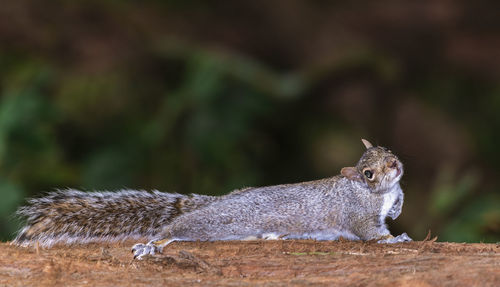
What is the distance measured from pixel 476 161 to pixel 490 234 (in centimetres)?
267

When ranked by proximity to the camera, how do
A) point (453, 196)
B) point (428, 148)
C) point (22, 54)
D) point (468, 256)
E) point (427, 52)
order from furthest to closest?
point (427, 52) < point (428, 148) < point (22, 54) < point (453, 196) < point (468, 256)

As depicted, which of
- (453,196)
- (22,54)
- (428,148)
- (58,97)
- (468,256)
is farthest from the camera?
(428,148)

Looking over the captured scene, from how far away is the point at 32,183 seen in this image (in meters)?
6.21

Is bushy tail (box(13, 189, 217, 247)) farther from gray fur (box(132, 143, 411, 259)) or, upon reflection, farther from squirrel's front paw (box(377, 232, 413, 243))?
squirrel's front paw (box(377, 232, 413, 243))

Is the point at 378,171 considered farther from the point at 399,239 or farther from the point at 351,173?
the point at 399,239

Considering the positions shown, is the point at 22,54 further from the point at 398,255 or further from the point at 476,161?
the point at 398,255

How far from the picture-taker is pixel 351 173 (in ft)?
12.0

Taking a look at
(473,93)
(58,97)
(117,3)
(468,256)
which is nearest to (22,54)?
(58,97)

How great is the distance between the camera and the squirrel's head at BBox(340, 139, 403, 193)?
3.56m

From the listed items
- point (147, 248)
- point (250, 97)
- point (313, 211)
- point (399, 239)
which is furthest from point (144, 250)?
point (250, 97)

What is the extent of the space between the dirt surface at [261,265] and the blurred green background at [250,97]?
2.30 metres

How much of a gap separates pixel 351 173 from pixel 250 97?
11.7ft

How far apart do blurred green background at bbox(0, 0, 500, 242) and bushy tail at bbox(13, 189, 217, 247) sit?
1974 mm

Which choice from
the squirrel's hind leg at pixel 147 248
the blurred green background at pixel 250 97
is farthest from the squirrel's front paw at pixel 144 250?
the blurred green background at pixel 250 97
